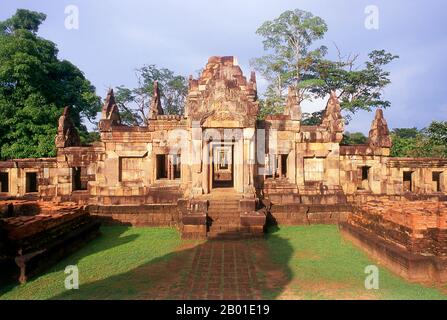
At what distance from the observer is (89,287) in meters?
6.19

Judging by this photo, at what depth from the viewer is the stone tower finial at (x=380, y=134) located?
1393 cm

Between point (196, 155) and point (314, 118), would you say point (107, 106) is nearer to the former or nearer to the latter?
point (196, 155)

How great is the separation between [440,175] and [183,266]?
13836 millimetres

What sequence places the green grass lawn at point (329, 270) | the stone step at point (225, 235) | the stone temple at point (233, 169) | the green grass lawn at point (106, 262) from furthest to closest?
the stone temple at point (233, 169)
the stone step at point (225, 235)
the green grass lawn at point (106, 262)
the green grass lawn at point (329, 270)

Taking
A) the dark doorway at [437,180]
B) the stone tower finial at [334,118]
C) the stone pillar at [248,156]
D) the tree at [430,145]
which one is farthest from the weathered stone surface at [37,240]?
the tree at [430,145]

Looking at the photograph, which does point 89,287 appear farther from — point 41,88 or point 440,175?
point 41,88

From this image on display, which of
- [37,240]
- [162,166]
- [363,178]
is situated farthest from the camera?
[363,178]

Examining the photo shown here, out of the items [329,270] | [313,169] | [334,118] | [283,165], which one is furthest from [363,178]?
[329,270]

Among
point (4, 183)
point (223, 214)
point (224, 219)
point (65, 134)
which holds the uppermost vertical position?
point (65, 134)

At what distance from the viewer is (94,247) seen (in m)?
9.30

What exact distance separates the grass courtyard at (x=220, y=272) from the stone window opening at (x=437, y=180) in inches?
307

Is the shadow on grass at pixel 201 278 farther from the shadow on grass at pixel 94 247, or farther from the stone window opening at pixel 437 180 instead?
the stone window opening at pixel 437 180

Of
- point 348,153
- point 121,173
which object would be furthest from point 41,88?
point 348,153

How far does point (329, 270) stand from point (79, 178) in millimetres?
12655
